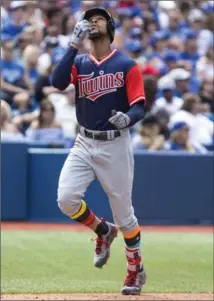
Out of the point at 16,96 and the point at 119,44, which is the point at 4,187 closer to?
the point at 16,96

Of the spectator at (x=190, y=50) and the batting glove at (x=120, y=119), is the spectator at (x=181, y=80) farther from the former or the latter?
the batting glove at (x=120, y=119)

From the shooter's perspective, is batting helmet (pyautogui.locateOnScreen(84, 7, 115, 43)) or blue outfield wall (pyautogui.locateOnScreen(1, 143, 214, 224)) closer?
batting helmet (pyautogui.locateOnScreen(84, 7, 115, 43))

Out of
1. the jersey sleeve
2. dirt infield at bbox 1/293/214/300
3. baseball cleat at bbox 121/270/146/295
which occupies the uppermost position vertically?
the jersey sleeve

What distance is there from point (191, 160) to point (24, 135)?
240 centimetres

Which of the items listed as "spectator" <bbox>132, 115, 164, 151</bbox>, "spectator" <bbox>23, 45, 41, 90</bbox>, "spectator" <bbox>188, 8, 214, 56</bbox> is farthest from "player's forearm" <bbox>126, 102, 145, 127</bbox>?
"spectator" <bbox>188, 8, 214, 56</bbox>

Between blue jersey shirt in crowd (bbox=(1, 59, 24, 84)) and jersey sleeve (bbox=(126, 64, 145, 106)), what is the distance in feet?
23.7

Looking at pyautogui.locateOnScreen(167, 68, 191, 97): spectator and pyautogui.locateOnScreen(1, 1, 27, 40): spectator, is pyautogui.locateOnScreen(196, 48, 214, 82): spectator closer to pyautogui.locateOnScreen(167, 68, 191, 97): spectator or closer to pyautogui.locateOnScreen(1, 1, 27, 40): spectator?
pyautogui.locateOnScreen(167, 68, 191, 97): spectator

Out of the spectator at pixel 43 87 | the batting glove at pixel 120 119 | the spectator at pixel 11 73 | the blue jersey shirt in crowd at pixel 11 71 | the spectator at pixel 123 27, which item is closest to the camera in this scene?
the batting glove at pixel 120 119

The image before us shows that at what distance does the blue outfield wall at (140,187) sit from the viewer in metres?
11.4

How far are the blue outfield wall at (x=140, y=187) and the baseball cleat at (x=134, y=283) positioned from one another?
477 cm

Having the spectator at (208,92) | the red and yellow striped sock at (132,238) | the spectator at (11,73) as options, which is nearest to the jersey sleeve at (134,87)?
the red and yellow striped sock at (132,238)

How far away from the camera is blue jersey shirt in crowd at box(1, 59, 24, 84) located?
13.3 metres

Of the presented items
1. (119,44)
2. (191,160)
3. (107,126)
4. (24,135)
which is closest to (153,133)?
(191,160)

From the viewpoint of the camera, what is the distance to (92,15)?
6.24 metres
